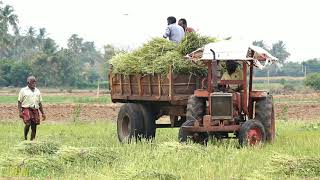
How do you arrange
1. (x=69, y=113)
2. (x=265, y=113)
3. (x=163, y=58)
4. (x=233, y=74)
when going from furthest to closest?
1. (x=69, y=113)
2. (x=163, y=58)
3. (x=233, y=74)
4. (x=265, y=113)

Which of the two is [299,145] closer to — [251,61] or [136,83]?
[251,61]

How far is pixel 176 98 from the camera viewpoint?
44.3 ft

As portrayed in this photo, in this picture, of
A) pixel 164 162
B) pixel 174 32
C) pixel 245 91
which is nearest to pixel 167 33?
pixel 174 32

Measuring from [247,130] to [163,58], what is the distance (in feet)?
8.63

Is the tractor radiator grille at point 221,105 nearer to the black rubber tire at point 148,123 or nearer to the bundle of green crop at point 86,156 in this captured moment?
the bundle of green crop at point 86,156

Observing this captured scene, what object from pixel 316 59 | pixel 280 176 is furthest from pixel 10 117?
pixel 316 59

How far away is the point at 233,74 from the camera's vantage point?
12953mm

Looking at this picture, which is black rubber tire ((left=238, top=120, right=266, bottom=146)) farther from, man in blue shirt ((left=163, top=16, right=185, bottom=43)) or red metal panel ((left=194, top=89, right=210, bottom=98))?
man in blue shirt ((left=163, top=16, right=185, bottom=43))

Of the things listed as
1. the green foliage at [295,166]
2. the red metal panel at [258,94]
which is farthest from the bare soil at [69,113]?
the green foliage at [295,166]

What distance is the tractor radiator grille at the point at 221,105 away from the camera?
12438 mm

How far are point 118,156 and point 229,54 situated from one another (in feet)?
10.4

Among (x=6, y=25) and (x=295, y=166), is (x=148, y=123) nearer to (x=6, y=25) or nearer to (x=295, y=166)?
(x=295, y=166)

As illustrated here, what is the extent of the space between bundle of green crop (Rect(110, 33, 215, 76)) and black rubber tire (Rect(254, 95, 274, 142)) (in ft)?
4.68

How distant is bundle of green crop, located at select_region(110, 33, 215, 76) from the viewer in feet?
44.6
